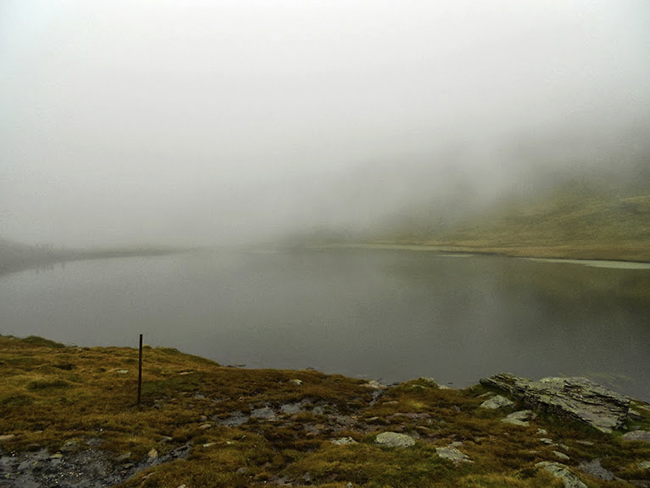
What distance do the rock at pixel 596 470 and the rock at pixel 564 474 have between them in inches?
128

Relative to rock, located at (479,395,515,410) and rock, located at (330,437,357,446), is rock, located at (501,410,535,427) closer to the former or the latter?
rock, located at (479,395,515,410)

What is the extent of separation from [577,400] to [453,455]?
17490mm

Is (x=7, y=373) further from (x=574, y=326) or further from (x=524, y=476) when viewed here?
(x=574, y=326)

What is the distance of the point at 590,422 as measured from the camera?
24.2 m

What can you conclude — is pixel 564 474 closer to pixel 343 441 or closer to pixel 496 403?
pixel 343 441

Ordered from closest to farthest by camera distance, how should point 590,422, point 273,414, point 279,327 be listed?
point 590,422, point 273,414, point 279,327

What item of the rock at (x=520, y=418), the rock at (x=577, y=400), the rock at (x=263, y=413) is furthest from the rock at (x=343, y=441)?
the rock at (x=577, y=400)

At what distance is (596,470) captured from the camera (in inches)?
718

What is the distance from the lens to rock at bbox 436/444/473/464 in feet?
59.9

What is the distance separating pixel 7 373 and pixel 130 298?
414 ft

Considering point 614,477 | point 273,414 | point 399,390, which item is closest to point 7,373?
point 273,414

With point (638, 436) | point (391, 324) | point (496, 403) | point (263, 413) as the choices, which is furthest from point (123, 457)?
point (391, 324)

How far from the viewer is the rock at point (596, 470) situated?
57.6ft

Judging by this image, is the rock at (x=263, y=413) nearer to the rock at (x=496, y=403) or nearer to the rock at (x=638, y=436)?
the rock at (x=496, y=403)
